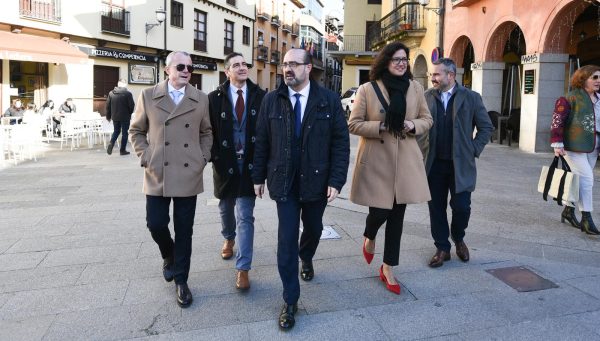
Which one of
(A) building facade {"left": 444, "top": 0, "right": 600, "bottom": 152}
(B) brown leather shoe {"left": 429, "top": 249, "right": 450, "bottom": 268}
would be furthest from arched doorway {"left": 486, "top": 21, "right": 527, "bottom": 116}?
(B) brown leather shoe {"left": 429, "top": 249, "right": 450, "bottom": 268}

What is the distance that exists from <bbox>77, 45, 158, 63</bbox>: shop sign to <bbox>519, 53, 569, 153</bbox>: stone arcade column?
16663 mm

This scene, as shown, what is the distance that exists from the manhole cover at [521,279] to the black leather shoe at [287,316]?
1.80m

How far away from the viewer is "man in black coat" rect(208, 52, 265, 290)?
3.86 meters

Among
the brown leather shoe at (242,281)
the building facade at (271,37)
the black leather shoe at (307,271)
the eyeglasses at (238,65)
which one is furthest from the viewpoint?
the building facade at (271,37)

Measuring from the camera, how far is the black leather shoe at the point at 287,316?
3.20m

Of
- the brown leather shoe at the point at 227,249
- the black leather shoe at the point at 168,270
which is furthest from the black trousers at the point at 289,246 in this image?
the brown leather shoe at the point at 227,249

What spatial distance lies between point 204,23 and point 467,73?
1627 cm

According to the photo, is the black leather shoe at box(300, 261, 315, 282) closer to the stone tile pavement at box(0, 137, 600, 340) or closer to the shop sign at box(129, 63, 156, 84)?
the stone tile pavement at box(0, 137, 600, 340)

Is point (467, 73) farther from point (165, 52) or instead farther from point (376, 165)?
point (376, 165)

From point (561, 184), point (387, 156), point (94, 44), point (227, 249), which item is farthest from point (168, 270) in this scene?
point (94, 44)

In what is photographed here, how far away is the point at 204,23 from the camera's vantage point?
29219 mm

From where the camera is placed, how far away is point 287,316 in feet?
10.6

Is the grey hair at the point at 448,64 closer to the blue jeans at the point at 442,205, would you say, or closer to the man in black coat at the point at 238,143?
the blue jeans at the point at 442,205

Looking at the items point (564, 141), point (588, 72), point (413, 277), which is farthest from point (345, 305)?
point (588, 72)
